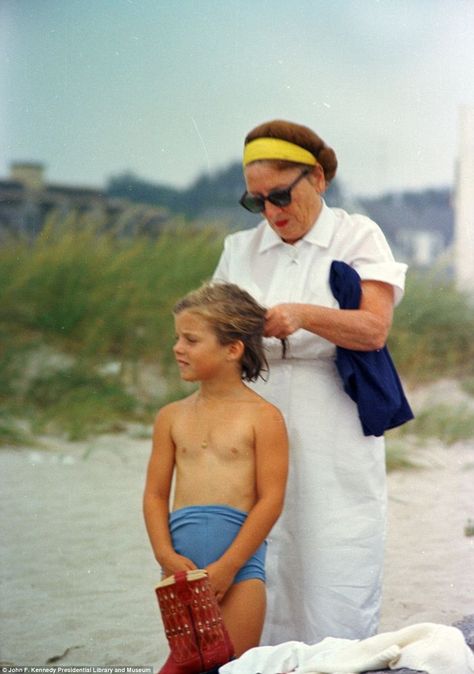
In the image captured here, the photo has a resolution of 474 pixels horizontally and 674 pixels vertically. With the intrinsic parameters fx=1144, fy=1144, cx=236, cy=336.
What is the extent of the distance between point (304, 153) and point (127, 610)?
2239mm

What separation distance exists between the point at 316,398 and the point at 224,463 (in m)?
0.35

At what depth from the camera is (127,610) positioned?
450 cm

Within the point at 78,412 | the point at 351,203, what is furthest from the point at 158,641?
the point at 351,203

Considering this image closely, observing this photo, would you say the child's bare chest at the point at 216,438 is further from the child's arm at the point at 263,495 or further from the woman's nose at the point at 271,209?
the woman's nose at the point at 271,209

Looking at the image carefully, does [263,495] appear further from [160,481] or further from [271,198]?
[271,198]

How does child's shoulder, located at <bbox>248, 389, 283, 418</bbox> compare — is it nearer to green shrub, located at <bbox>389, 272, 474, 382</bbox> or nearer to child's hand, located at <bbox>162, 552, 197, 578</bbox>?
child's hand, located at <bbox>162, 552, 197, 578</bbox>

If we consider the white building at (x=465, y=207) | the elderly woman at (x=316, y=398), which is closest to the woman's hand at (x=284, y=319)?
the elderly woman at (x=316, y=398)

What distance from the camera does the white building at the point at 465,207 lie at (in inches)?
221

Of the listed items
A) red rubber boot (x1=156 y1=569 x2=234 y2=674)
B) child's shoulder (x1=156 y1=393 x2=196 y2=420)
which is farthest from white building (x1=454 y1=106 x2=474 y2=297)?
red rubber boot (x1=156 y1=569 x2=234 y2=674)

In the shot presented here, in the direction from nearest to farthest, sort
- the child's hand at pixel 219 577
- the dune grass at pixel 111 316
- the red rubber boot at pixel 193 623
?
the red rubber boot at pixel 193 623
the child's hand at pixel 219 577
the dune grass at pixel 111 316

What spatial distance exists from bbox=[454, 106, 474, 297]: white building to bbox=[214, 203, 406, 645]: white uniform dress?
2.43m

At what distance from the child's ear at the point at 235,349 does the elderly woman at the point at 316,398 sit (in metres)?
0.12

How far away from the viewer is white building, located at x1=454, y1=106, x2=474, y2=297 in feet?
18.4

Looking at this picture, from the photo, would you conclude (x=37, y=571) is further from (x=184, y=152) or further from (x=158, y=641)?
(x=184, y=152)
